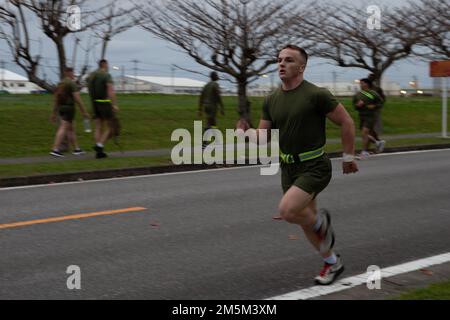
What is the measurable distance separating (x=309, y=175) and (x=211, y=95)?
40.4 ft

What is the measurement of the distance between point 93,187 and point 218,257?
5309 mm

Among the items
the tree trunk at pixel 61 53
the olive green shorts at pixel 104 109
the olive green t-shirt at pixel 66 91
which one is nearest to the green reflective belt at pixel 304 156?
the olive green shorts at pixel 104 109

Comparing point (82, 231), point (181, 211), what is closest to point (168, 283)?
point (82, 231)

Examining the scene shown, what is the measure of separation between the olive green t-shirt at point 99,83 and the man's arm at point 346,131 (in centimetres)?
999

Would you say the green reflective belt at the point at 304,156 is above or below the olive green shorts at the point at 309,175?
above

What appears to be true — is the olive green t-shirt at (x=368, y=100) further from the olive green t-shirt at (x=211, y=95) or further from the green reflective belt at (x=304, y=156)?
the green reflective belt at (x=304, y=156)

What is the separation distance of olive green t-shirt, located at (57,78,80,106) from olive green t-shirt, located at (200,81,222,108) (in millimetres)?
3622

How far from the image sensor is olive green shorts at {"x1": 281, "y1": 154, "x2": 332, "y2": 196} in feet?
17.7

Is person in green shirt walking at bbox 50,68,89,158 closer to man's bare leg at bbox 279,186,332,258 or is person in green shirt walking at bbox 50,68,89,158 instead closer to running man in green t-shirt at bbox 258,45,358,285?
running man in green t-shirt at bbox 258,45,358,285

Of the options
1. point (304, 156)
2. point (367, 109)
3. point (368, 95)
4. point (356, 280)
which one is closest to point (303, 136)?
point (304, 156)

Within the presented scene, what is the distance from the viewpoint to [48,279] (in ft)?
18.7

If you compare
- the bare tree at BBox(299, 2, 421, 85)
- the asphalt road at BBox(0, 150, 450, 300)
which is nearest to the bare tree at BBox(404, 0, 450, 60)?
the bare tree at BBox(299, 2, 421, 85)

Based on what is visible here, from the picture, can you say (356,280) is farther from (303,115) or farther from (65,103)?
(65,103)

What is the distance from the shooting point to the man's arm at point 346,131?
5.45m
